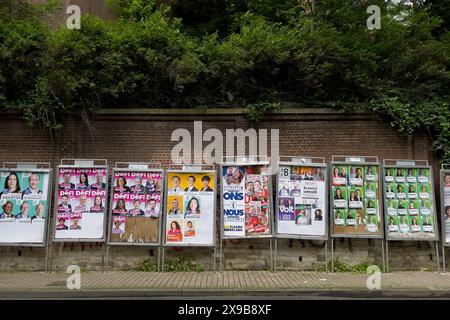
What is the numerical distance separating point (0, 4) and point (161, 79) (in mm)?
6150

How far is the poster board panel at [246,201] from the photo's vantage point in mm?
11375

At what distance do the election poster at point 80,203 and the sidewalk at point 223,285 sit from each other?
1035 millimetres

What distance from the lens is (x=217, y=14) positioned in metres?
20.6

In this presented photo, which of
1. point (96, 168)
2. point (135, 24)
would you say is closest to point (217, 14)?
point (135, 24)

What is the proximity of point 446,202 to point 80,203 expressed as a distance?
9.24 metres

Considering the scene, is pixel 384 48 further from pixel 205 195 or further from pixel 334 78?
pixel 205 195

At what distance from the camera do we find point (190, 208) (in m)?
11.4

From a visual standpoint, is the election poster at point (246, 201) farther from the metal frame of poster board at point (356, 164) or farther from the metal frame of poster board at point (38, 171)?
the metal frame of poster board at point (38, 171)

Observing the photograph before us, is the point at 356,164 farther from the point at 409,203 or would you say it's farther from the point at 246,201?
the point at 246,201

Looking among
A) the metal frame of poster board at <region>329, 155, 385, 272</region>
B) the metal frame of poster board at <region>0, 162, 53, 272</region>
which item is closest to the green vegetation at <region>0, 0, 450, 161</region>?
the metal frame of poster board at <region>0, 162, 53, 272</region>

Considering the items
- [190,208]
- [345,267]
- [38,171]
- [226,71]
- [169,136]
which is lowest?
[345,267]

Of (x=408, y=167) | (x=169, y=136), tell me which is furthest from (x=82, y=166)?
(x=408, y=167)


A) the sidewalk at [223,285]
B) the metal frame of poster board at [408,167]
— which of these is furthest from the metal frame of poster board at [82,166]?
the metal frame of poster board at [408,167]

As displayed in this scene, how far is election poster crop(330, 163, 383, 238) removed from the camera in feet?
37.4
